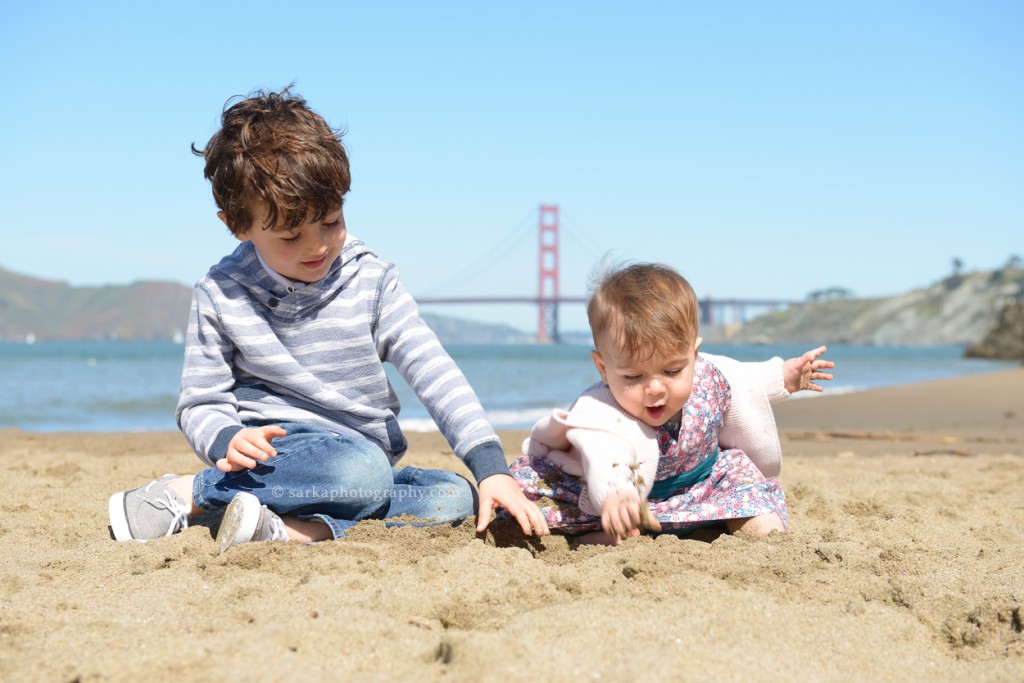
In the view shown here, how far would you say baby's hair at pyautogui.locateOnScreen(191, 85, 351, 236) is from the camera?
73.5 inches

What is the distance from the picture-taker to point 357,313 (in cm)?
216

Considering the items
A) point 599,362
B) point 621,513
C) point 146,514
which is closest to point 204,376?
point 146,514

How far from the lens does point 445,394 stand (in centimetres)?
212

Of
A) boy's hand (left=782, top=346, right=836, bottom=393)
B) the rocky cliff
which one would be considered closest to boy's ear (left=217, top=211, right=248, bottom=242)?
boy's hand (left=782, top=346, right=836, bottom=393)

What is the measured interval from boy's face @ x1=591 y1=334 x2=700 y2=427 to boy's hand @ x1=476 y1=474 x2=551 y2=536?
0.30 metres

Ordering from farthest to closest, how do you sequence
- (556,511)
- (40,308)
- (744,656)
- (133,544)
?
1. (40,308)
2. (556,511)
3. (133,544)
4. (744,656)

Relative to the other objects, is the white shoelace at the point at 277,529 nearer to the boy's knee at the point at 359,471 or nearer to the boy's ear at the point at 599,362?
the boy's knee at the point at 359,471

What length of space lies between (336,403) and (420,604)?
2.53 feet

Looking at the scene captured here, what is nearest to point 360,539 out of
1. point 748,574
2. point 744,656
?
point 748,574

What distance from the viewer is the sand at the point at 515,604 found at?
1.20 m

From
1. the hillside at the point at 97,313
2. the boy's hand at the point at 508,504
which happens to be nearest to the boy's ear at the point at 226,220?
the boy's hand at the point at 508,504

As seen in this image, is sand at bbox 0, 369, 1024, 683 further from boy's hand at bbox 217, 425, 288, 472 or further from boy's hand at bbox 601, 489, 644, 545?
boy's hand at bbox 217, 425, 288, 472

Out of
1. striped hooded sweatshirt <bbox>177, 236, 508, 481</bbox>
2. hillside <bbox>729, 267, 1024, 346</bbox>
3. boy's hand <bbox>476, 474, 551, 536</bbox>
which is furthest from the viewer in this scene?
hillside <bbox>729, 267, 1024, 346</bbox>

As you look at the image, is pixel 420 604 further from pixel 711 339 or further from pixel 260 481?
pixel 711 339
